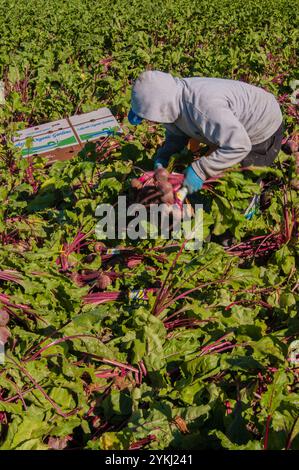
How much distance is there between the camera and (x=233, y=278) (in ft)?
9.98

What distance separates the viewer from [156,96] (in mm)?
3082

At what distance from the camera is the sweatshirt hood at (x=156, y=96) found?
121 inches

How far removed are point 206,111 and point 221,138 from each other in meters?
0.19

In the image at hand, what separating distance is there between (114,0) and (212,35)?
4.07 m

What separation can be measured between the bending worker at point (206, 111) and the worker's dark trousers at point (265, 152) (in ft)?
0.56

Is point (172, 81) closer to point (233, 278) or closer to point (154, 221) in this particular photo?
point (154, 221)

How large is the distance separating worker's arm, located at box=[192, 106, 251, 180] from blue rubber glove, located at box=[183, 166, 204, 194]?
0.09ft

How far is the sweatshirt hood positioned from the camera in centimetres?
308

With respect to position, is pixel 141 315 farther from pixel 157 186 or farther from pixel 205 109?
pixel 205 109

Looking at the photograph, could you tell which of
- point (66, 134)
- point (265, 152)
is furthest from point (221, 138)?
point (66, 134)

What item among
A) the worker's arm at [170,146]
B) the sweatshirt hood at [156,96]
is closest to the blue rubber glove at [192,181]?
the sweatshirt hood at [156,96]

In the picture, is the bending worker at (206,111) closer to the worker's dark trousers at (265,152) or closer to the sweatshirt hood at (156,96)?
the sweatshirt hood at (156,96)

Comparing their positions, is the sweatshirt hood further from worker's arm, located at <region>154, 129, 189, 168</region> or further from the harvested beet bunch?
worker's arm, located at <region>154, 129, 189, 168</region>
